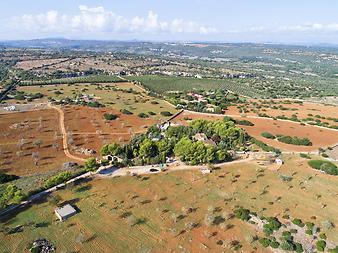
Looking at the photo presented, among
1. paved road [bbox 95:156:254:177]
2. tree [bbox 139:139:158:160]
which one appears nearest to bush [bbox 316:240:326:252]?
paved road [bbox 95:156:254:177]

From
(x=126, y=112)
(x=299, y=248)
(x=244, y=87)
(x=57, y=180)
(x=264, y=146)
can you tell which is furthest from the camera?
Result: (x=244, y=87)

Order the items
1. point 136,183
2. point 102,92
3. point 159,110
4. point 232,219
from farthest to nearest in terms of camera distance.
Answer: point 102,92
point 159,110
point 136,183
point 232,219

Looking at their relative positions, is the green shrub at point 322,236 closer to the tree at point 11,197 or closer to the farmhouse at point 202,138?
the farmhouse at point 202,138

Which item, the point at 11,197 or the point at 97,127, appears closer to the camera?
the point at 11,197

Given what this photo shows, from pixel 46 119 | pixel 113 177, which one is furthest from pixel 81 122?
pixel 113 177

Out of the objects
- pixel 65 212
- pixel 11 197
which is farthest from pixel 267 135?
pixel 11 197

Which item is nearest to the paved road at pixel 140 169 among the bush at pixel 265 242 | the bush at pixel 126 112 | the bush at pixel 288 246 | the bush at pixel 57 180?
the bush at pixel 57 180

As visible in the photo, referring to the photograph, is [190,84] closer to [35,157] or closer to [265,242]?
[35,157]

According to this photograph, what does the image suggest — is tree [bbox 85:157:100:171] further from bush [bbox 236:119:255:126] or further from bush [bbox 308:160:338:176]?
bush [bbox 236:119:255:126]

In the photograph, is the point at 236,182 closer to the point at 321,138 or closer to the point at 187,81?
the point at 321,138
